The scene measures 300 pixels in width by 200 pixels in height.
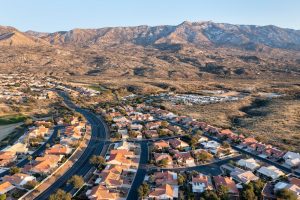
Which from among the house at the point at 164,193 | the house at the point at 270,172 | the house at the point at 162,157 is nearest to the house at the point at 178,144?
the house at the point at 162,157

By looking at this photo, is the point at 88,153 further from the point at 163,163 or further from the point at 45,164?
the point at 163,163

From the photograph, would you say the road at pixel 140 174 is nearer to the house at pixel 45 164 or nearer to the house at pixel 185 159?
the house at pixel 185 159

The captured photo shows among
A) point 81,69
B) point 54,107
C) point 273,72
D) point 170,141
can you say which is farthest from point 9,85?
point 273,72

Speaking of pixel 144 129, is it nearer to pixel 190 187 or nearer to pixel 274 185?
pixel 190 187

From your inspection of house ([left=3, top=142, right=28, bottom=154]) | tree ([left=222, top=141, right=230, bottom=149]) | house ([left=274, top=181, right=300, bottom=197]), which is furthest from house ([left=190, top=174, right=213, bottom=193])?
house ([left=3, top=142, right=28, bottom=154])

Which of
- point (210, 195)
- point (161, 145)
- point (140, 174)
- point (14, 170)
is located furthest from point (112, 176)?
point (14, 170)
